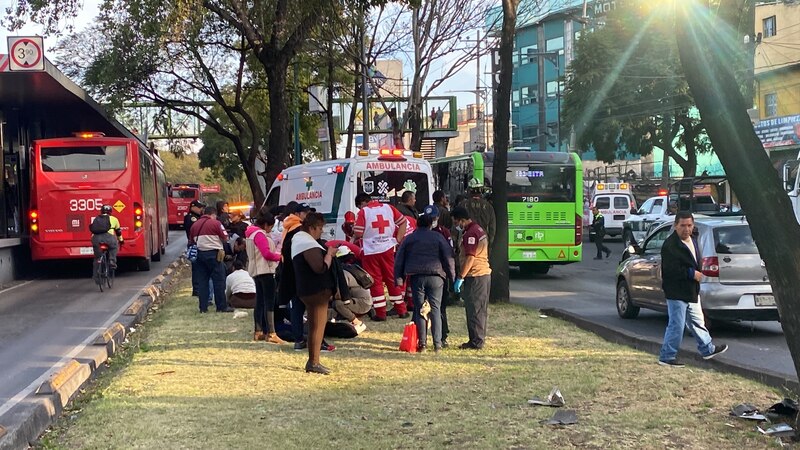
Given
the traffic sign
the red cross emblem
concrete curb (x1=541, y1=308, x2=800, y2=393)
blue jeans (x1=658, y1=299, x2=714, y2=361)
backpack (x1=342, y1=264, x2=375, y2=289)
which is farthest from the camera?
the traffic sign

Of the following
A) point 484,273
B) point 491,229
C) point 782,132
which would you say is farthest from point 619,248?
point 484,273

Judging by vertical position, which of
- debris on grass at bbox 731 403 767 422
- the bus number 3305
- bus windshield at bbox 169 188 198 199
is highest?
bus windshield at bbox 169 188 198 199

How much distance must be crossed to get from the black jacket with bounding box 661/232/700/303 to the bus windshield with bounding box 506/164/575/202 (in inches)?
459

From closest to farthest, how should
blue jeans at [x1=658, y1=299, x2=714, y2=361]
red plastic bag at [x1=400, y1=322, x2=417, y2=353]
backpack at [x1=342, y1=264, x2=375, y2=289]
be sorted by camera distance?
blue jeans at [x1=658, y1=299, x2=714, y2=361], red plastic bag at [x1=400, y1=322, x2=417, y2=353], backpack at [x1=342, y1=264, x2=375, y2=289]

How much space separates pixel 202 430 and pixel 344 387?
1.82m

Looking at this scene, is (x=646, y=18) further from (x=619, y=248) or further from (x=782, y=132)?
(x=619, y=248)

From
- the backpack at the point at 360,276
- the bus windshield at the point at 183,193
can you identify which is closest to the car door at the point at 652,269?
the backpack at the point at 360,276

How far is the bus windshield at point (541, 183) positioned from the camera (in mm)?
20922

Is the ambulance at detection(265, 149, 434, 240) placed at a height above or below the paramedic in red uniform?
above

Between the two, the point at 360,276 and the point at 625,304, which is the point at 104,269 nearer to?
the point at 360,276

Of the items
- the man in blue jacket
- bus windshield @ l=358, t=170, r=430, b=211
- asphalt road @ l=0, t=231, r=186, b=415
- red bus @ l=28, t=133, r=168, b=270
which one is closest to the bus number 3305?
red bus @ l=28, t=133, r=168, b=270

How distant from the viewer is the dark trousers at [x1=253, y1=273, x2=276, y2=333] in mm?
10992

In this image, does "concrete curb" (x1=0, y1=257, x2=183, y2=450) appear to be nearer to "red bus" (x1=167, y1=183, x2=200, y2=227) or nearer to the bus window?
the bus window

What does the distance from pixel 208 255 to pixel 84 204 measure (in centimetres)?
777
